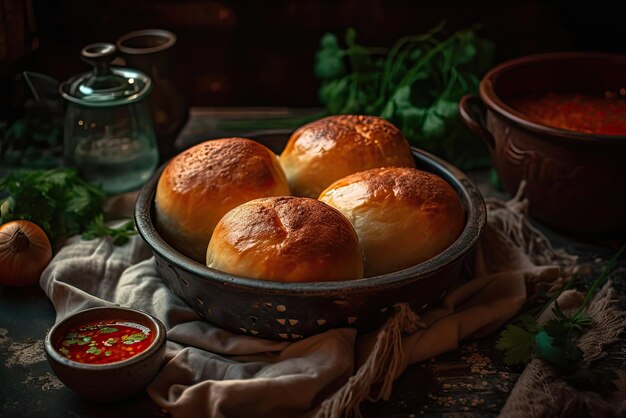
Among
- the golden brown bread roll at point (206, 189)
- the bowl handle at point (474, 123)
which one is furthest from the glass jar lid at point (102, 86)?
the bowl handle at point (474, 123)

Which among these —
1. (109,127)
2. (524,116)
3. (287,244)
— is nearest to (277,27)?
(109,127)

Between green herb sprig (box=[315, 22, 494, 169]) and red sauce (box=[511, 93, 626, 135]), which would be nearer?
red sauce (box=[511, 93, 626, 135])

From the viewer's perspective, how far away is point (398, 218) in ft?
4.72

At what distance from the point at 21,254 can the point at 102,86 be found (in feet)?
1.72

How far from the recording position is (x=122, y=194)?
1.98 meters

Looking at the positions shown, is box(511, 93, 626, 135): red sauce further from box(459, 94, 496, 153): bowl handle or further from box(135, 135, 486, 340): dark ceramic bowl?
box(135, 135, 486, 340): dark ceramic bowl

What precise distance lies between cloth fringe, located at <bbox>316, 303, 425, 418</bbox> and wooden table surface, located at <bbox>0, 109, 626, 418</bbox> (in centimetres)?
4

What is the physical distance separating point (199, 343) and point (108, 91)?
0.84 metres

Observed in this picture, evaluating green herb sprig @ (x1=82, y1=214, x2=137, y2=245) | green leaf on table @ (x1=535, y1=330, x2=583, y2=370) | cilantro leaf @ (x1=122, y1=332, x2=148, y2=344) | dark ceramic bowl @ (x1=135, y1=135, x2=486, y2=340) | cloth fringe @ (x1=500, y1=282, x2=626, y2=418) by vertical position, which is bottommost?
green herb sprig @ (x1=82, y1=214, x2=137, y2=245)

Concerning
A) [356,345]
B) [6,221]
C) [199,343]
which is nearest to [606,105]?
[356,345]

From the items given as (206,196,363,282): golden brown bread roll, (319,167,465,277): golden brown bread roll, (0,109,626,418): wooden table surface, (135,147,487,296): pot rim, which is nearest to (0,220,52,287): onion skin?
(0,109,626,418): wooden table surface

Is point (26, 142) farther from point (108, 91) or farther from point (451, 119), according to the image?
Answer: point (451, 119)

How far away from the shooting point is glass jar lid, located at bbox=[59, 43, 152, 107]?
6.31 ft

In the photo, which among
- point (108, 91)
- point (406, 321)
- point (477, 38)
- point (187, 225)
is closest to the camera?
point (406, 321)
